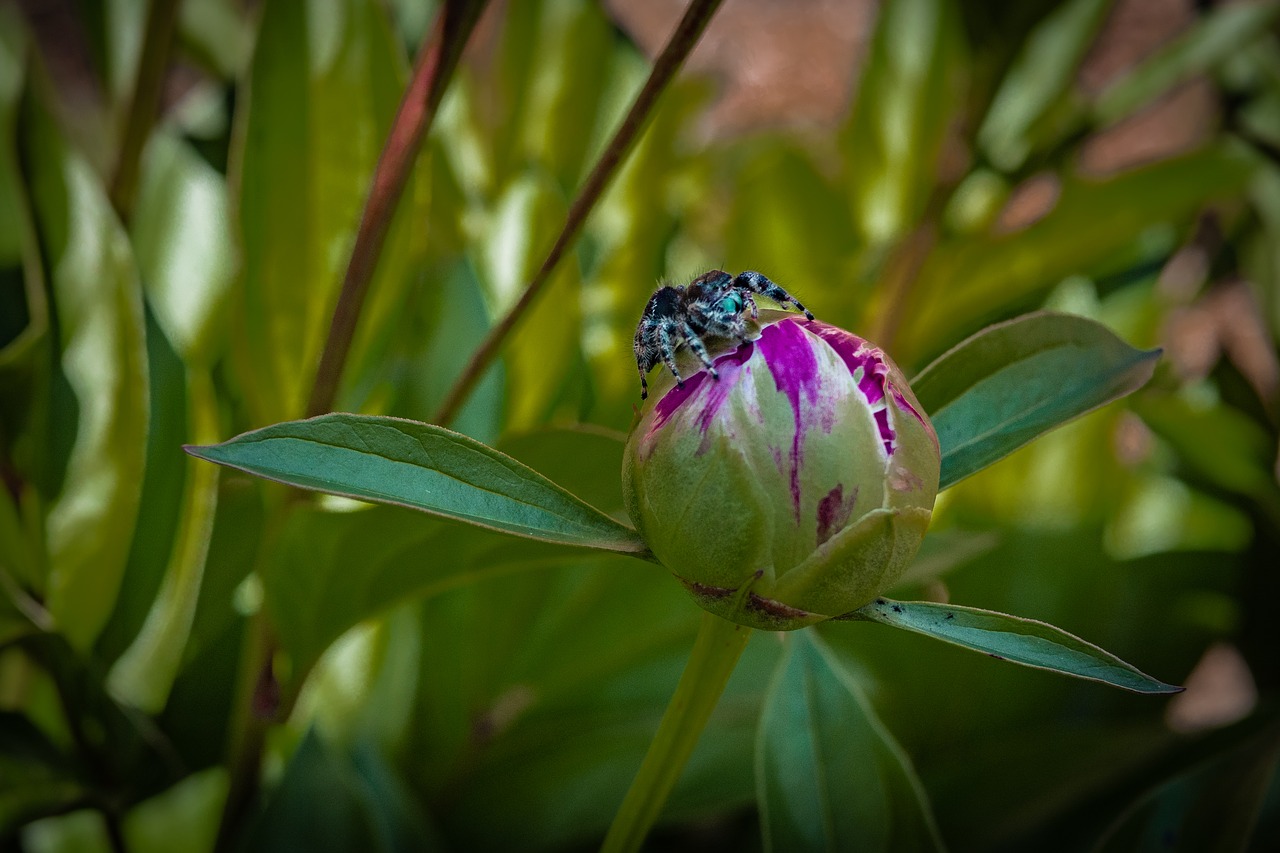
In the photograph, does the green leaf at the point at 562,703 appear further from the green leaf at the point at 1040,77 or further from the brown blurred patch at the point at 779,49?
the brown blurred patch at the point at 779,49

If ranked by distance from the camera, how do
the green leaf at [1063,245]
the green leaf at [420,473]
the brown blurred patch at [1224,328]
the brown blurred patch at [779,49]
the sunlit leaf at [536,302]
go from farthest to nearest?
the brown blurred patch at [779,49] → the brown blurred patch at [1224,328] → the green leaf at [1063,245] → the sunlit leaf at [536,302] → the green leaf at [420,473]

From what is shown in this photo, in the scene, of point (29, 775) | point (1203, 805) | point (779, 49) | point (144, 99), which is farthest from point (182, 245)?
point (779, 49)

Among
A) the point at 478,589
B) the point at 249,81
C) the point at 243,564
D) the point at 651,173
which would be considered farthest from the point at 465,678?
the point at 651,173

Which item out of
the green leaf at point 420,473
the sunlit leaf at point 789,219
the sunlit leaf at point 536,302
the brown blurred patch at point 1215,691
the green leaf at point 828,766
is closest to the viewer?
the green leaf at point 420,473

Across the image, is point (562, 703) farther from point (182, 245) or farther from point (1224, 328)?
point (1224, 328)

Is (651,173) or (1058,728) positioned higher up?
(651,173)

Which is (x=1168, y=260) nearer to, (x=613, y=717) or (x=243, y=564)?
(x=613, y=717)

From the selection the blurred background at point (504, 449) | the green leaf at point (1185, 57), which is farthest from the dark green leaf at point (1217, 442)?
the green leaf at point (1185, 57)
